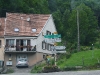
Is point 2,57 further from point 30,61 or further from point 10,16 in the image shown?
point 10,16

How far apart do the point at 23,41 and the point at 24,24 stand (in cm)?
379

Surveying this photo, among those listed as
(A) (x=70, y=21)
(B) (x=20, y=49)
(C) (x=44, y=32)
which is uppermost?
(A) (x=70, y=21)

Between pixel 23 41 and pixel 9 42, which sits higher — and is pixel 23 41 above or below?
above

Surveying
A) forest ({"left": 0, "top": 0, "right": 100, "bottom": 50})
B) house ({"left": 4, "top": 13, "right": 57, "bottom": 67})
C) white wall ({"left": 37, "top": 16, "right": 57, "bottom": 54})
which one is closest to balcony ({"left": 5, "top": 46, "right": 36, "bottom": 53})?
house ({"left": 4, "top": 13, "right": 57, "bottom": 67})

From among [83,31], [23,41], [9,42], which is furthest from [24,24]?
[83,31]

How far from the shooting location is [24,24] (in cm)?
5591

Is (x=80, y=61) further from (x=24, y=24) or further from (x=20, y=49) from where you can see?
(x=24, y=24)

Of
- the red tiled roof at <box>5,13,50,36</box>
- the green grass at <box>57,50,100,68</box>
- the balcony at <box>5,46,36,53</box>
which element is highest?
the red tiled roof at <box>5,13,50,36</box>

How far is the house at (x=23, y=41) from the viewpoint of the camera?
5269 cm

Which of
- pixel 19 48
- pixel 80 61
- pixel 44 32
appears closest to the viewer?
pixel 80 61

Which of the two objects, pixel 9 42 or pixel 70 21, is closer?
pixel 9 42

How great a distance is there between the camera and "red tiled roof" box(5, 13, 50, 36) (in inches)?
2114

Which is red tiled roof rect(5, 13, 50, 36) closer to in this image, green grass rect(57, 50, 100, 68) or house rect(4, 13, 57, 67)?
house rect(4, 13, 57, 67)

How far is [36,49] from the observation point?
53.8 metres
